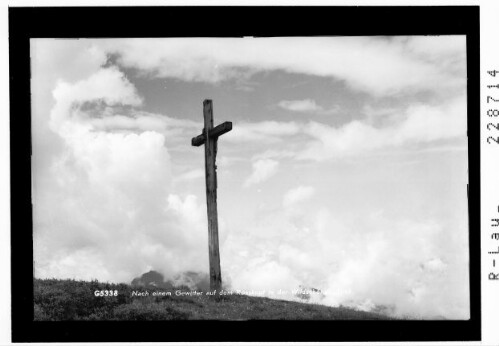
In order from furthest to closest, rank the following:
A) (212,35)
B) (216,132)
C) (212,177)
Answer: (212,177) < (216,132) < (212,35)

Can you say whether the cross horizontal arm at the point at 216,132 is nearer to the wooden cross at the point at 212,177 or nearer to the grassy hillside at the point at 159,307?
the wooden cross at the point at 212,177

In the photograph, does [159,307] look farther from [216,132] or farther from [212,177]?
[216,132]

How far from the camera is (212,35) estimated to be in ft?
42.0

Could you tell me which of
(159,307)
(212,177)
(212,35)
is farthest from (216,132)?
(159,307)

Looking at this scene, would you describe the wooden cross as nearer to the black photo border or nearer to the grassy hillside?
the grassy hillside

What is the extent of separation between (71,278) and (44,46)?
3883mm

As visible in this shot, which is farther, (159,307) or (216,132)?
(216,132)

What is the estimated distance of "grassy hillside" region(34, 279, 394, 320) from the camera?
12805 millimetres

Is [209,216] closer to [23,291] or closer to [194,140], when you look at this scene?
[194,140]

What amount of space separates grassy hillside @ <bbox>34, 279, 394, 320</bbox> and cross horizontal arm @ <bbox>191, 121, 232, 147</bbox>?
248cm

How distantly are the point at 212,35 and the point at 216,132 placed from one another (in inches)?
63.9

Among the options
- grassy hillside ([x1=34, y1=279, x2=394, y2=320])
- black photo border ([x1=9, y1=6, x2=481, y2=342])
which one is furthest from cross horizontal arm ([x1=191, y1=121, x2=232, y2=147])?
grassy hillside ([x1=34, y1=279, x2=394, y2=320])

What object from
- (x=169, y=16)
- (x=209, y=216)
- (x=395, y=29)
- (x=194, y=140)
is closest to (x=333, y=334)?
(x=209, y=216)

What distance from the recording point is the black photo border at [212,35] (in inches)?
499
